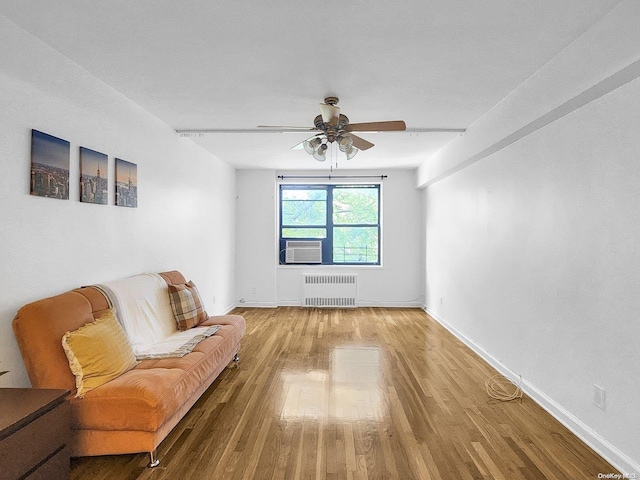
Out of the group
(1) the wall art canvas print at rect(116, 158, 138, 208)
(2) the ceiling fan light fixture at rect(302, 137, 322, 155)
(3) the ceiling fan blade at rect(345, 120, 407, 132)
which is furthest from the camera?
(2) the ceiling fan light fixture at rect(302, 137, 322, 155)

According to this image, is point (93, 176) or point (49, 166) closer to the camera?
point (49, 166)

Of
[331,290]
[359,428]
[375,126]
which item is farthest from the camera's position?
[331,290]

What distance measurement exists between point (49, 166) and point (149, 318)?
1.34 meters

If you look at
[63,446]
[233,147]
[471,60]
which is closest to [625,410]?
[471,60]

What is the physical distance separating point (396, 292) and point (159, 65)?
5358 millimetres

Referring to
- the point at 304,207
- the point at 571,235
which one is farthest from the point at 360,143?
the point at 304,207

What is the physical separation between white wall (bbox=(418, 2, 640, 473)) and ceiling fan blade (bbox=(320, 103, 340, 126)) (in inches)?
57.7

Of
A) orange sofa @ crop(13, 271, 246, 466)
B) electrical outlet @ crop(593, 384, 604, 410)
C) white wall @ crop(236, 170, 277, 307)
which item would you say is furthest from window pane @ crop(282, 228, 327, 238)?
electrical outlet @ crop(593, 384, 604, 410)

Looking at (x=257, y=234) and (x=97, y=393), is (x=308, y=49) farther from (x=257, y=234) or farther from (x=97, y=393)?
(x=257, y=234)

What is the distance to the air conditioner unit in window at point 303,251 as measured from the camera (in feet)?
22.6

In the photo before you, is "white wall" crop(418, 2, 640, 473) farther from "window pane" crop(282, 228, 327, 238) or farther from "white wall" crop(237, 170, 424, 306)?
"window pane" crop(282, 228, 327, 238)

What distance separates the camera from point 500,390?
10.4 ft

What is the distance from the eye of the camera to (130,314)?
112 inches

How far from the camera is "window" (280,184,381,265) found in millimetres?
6988
